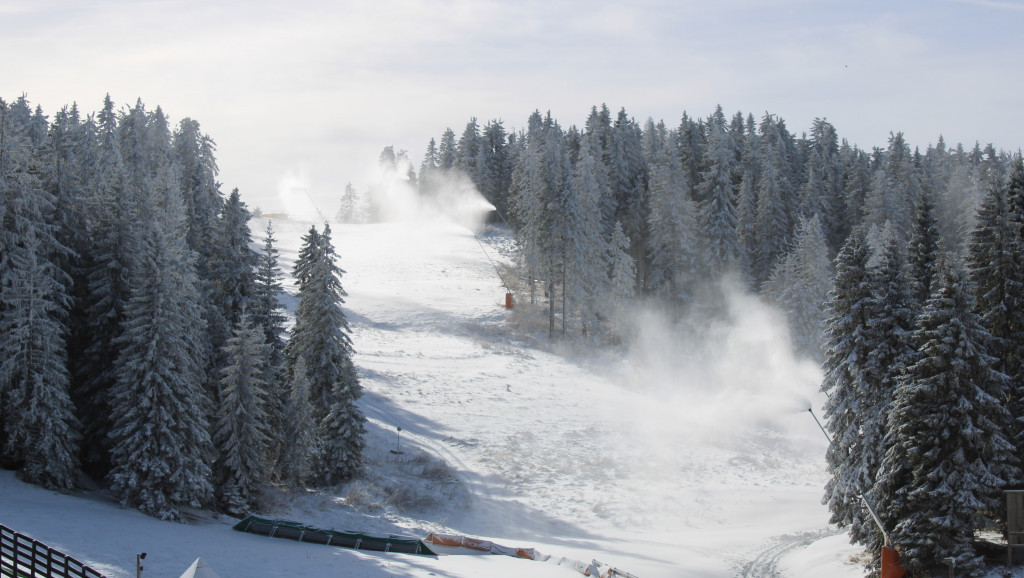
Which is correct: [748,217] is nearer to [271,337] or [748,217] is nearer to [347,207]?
[271,337]

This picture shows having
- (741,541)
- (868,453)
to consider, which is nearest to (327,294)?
(741,541)

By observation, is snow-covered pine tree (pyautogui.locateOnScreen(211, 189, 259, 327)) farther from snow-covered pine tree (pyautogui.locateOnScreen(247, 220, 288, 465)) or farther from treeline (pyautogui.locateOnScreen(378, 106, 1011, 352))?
treeline (pyautogui.locateOnScreen(378, 106, 1011, 352))

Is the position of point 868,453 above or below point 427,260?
below

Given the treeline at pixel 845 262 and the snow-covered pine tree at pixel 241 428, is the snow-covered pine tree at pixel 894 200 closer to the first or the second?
the treeline at pixel 845 262

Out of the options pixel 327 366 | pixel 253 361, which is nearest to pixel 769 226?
pixel 327 366

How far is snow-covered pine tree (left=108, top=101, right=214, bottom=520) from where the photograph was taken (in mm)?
27672

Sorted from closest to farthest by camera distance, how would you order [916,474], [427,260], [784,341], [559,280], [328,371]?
[916,474] → [328,371] → [784,341] → [559,280] → [427,260]

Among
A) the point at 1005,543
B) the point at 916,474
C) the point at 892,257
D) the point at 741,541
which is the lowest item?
the point at 741,541

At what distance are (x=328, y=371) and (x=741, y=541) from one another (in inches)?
760

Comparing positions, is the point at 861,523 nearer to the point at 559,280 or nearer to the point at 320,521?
the point at 320,521

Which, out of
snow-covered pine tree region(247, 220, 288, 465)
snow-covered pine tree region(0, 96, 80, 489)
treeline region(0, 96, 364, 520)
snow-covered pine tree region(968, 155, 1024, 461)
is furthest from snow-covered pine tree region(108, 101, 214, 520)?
snow-covered pine tree region(968, 155, 1024, 461)

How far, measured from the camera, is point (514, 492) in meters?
37.2

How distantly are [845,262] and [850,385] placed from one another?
4.13m

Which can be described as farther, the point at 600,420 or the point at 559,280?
the point at 559,280
